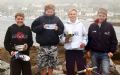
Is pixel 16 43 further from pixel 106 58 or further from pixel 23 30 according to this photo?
pixel 106 58

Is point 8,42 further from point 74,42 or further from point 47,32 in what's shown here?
point 74,42

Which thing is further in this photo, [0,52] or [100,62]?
[0,52]

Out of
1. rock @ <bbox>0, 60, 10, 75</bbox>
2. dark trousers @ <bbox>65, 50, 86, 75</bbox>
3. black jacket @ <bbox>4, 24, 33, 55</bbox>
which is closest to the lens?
black jacket @ <bbox>4, 24, 33, 55</bbox>

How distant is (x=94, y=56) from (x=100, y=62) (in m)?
0.20

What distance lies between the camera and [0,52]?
14617 mm

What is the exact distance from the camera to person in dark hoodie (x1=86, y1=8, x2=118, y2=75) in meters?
8.07

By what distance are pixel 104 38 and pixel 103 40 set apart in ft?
0.16

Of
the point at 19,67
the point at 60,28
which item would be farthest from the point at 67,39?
the point at 19,67

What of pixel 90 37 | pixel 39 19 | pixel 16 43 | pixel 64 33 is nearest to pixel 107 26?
pixel 90 37

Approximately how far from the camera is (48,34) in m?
8.25

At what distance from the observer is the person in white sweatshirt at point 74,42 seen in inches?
323

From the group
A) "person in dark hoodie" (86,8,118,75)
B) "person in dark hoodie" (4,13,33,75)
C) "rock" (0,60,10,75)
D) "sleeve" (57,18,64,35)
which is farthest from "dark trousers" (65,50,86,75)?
"rock" (0,60,10,75)

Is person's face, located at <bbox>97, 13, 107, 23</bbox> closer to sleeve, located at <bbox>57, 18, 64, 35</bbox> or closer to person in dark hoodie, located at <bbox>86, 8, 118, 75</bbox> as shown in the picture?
person in dark hoodie, located at <bbox>86, 8, 118, 75</bbox>

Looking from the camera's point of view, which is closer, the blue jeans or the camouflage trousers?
the blue jeans
